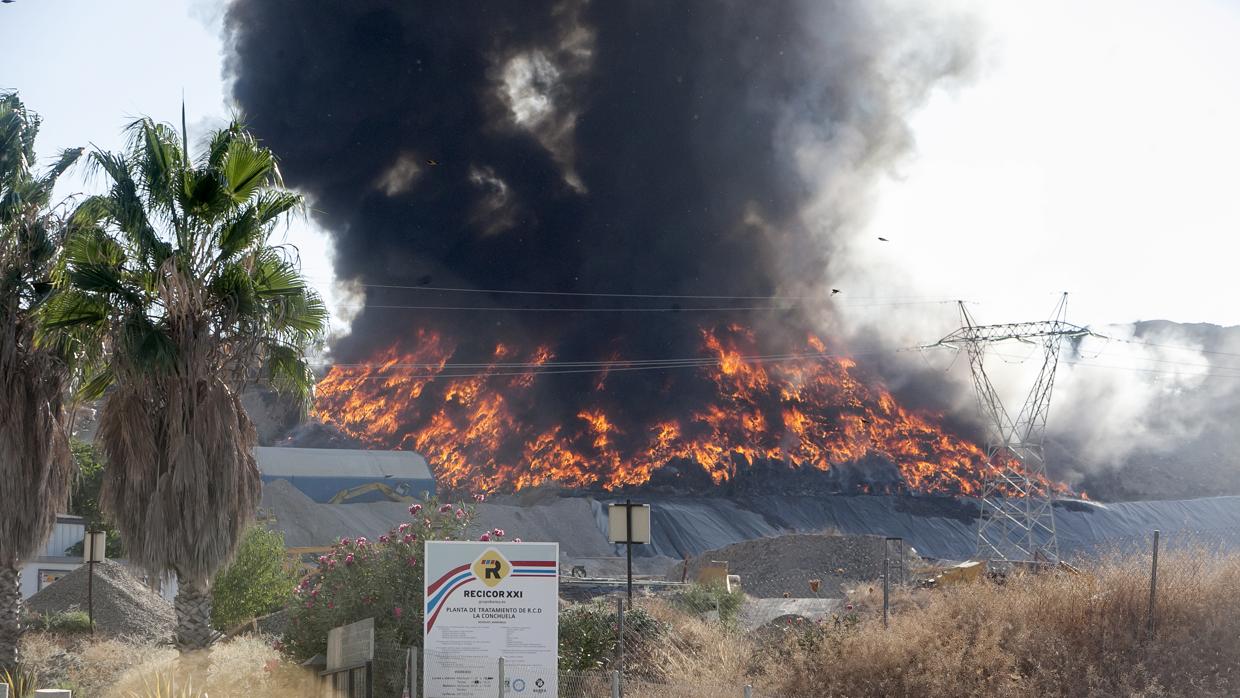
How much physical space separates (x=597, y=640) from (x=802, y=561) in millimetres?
29064

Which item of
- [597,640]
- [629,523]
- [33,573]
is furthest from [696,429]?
[597,640]

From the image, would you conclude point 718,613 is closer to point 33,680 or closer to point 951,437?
point 33,680

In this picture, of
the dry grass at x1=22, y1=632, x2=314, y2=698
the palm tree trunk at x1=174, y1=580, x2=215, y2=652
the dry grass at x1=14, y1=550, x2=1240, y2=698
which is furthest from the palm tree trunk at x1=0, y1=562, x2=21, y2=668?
the palm tree trunk at x1=174, y1=580, x2=215, y2=652

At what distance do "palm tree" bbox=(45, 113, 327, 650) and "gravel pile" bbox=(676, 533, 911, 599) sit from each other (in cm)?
2825

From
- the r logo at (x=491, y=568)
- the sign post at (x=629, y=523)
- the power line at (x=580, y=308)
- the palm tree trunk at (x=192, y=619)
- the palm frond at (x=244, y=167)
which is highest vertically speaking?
the power line at (x=580, y=308)

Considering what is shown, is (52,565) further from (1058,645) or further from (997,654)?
(1058,645)

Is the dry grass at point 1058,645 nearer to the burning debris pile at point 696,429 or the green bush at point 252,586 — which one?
the green bush at point 252,586

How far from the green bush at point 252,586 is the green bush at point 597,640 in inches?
604

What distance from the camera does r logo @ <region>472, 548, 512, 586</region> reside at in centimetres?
1430

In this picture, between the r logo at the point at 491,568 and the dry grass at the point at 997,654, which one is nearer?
the r logo at the point at 491,568

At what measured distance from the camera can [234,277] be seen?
16875 mm

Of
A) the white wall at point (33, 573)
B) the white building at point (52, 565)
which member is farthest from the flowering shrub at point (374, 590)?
the white wall at point (33, 573)

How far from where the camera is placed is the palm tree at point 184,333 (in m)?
16.1

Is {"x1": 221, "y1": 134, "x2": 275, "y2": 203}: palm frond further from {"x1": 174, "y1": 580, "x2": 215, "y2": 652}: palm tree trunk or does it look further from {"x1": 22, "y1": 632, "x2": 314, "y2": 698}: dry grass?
{"x1": 22, "y1": 632, "x2": 314, "y2": 698}: dry grass
